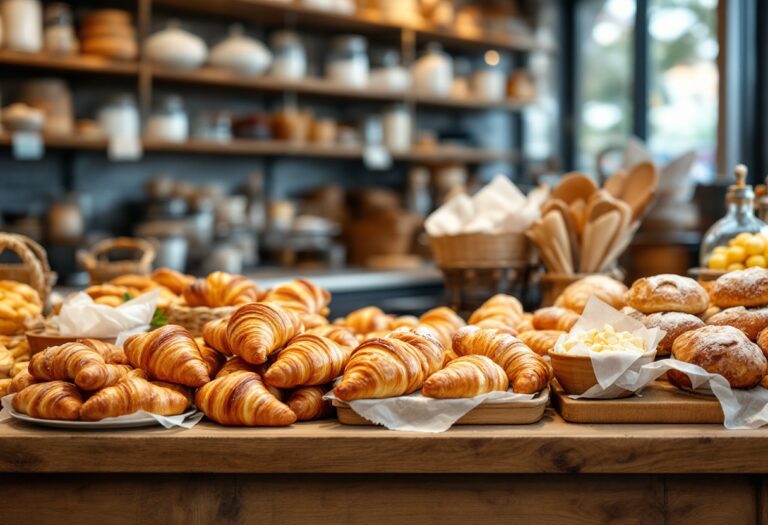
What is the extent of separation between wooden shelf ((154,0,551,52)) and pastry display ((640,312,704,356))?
3412 mm

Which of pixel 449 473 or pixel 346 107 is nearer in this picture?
pixel 449 473

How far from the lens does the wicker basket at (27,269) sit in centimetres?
187

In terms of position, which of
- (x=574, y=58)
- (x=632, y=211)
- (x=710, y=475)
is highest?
(x=574, y=58)

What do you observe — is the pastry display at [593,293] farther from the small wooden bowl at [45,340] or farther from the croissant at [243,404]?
the small wooden bowl at [45,340]

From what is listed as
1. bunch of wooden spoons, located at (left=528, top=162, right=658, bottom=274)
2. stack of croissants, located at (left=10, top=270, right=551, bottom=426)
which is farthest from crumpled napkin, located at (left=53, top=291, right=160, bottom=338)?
bunch of wooden spoons, located at (left=528, top=162, right=658, bottom=274)

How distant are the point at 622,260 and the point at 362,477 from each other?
235cm

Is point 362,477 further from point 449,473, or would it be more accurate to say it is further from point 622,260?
point 622,260

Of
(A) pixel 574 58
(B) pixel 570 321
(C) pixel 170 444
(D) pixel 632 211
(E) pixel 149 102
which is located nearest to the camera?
(C) pixel 170 444

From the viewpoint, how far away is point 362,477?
123 centimetres

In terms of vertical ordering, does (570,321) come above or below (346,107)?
below

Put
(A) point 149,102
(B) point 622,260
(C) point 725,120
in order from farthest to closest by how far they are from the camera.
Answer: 1. (C) point 725,120
2. (A) point 149,102
3. (B) point 622,260

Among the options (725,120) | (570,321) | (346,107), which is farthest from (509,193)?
(346,107)

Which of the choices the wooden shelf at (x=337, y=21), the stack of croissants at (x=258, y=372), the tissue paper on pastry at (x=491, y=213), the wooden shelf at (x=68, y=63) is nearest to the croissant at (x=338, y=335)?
the stack of croissants at (x=258, y=372)

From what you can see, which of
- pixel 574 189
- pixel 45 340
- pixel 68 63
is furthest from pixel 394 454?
pixel 68 63
